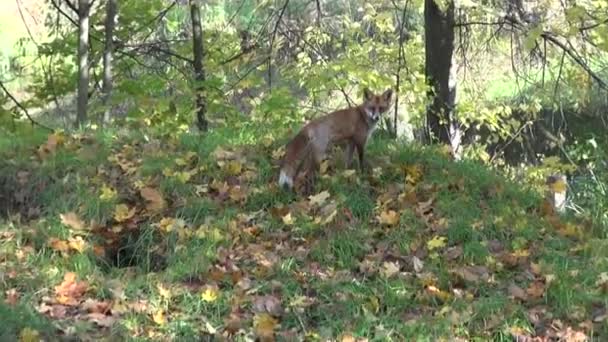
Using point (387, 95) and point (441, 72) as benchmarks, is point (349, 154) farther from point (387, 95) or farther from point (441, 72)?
point (441, 72)

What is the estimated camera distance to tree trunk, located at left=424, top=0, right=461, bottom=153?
10.7m

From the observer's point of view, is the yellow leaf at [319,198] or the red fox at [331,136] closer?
the yellow leaf at [319,198]

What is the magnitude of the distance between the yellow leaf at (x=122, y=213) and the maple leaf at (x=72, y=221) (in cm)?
29

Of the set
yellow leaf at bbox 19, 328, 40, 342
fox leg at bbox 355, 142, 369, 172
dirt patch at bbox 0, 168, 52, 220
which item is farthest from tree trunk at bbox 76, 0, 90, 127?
yellow leaf at bbox 19, 328, 40, 342

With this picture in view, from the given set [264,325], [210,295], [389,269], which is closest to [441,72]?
[389,269]

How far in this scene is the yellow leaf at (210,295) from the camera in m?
5.33

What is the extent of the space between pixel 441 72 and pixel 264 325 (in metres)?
6.66

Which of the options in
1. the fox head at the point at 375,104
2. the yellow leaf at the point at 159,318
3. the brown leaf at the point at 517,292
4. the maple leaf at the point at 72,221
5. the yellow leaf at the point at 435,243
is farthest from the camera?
the fox head at the point at 375,104

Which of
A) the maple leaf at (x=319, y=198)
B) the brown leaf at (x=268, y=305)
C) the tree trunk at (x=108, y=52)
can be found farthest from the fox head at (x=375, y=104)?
the tree trunk at (x=108, y=52)

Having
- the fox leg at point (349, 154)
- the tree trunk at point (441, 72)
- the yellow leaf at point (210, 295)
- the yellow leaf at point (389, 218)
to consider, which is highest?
the tree trunk at point (441, 72)

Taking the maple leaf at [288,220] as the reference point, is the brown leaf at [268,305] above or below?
below

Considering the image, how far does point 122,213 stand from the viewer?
659 cm

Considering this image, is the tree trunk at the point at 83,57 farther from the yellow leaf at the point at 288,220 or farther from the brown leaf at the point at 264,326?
the brown leaf at the point at 264,326

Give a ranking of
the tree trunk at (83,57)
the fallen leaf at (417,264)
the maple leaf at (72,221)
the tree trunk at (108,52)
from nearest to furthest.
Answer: the fallen leaf at (417,264) < the maple leaf at (72,221) < the tree trunk at (83,57) < the tree trunk at (108,52)
